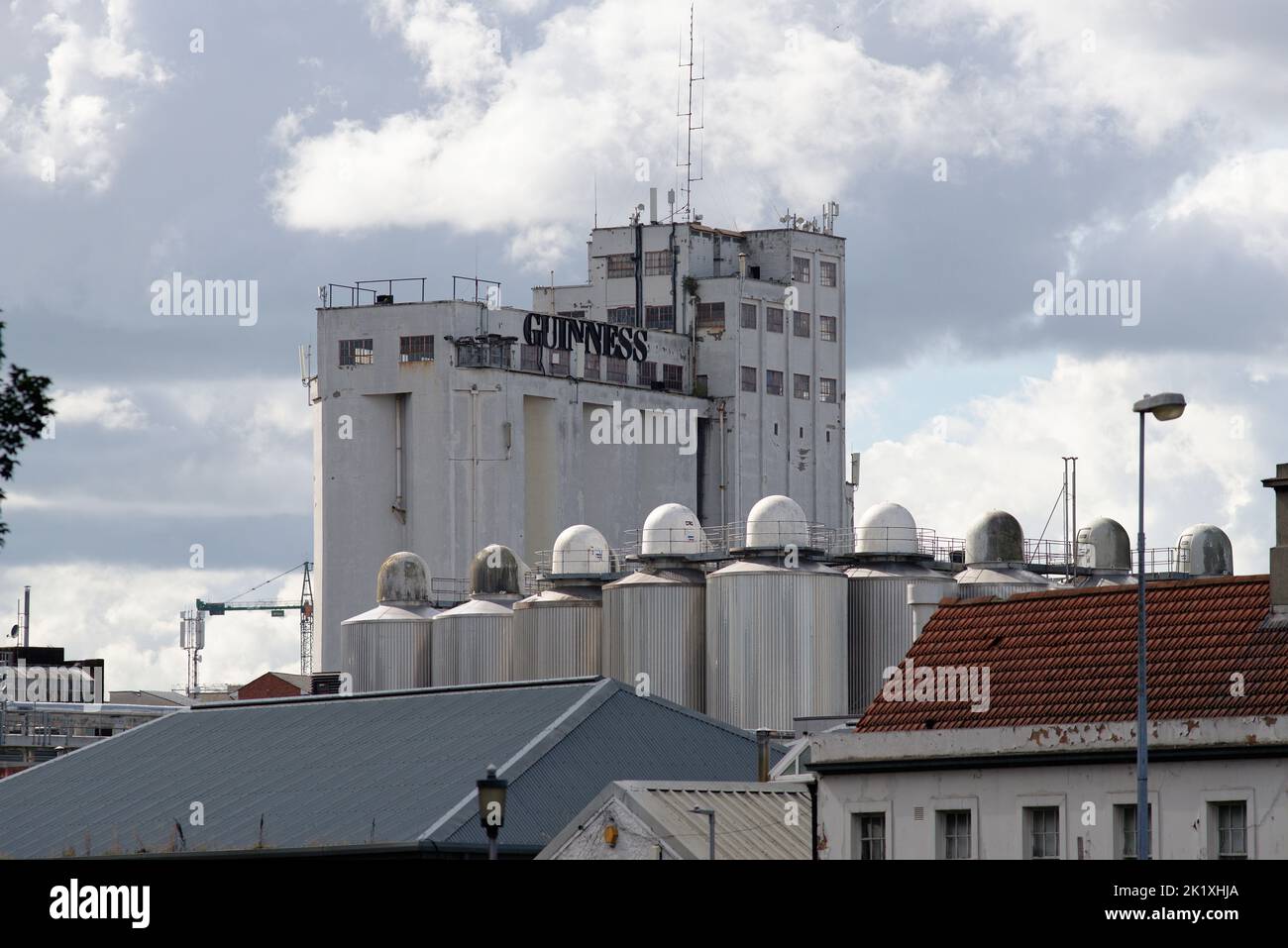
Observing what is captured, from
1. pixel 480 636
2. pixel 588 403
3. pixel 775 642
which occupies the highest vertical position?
pixel 588 403

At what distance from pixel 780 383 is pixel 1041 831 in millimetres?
89626

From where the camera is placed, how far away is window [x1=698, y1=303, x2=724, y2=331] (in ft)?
426

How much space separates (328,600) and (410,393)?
410 inches

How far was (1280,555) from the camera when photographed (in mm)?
42688

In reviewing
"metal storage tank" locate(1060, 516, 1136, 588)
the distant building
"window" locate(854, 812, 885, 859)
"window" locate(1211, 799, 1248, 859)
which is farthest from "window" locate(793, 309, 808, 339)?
"window" locate(1211, 799, 1248, 859)

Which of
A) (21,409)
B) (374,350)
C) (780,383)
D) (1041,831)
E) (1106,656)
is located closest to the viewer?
(21,409)

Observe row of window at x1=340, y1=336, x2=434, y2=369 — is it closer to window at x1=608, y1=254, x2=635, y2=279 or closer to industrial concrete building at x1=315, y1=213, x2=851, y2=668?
industrial concrete building at x1=315, y1=213, x2=851, y2=668

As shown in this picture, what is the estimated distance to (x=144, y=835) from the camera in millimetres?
56625

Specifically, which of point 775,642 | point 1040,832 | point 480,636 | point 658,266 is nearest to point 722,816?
point 1040,832

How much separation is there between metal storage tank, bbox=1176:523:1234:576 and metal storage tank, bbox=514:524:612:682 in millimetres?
21274

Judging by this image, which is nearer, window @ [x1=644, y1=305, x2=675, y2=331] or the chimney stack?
the chimney stack

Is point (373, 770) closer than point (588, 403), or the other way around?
point (373, 770)

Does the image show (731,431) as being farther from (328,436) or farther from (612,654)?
(612,654)

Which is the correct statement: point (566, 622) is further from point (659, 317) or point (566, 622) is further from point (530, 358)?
point (659, 317)
